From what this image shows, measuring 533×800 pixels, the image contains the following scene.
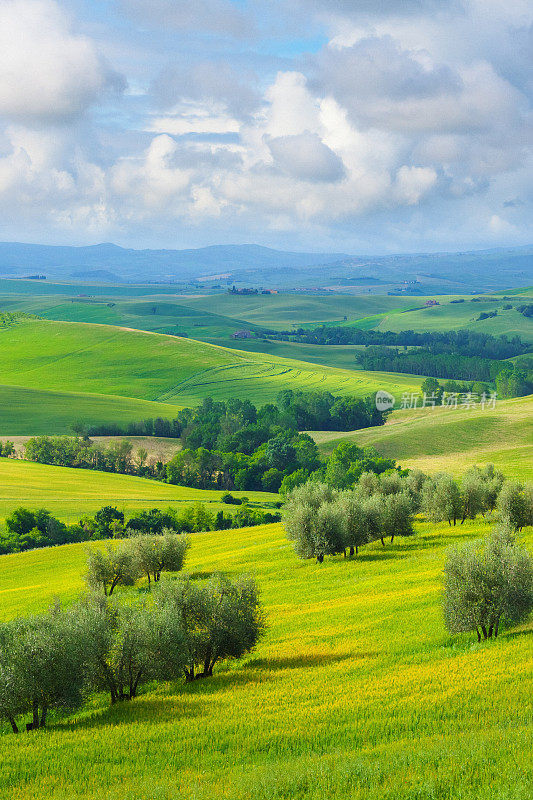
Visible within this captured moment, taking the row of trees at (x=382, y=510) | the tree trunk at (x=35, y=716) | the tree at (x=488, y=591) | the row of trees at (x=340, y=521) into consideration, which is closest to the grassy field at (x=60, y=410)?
the row of trees at (x=382, y=510)

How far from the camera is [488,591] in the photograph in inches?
1046

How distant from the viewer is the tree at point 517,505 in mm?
49969

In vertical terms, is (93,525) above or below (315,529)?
below

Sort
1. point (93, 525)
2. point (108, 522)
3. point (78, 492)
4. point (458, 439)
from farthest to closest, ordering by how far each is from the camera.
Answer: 1. point (458, 439)
2. point (78, 492)
3. point (93, 525)
4. point (108, 522)

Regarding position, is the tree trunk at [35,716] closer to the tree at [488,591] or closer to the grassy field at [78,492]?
the tree at [488,591]

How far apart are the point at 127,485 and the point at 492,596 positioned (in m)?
99.1

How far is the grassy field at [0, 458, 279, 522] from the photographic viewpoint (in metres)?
98.1

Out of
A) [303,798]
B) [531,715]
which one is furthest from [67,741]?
[531,715]

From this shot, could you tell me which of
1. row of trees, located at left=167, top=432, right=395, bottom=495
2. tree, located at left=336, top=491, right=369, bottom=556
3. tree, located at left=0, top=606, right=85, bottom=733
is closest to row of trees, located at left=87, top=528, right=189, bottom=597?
tree, located at left=336, top=491, right=369, bottom=556

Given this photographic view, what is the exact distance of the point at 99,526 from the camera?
8869 centimetres

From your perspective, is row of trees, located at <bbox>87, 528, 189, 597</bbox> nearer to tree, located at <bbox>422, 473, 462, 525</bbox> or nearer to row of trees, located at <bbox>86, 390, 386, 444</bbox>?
tree, located at <bbox>422, 473, 462, 525</bbox>

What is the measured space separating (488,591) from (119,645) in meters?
14.6

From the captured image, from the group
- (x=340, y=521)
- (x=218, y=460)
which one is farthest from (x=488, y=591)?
(x=218, y=460)

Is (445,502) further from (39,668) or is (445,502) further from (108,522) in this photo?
(108,522)
